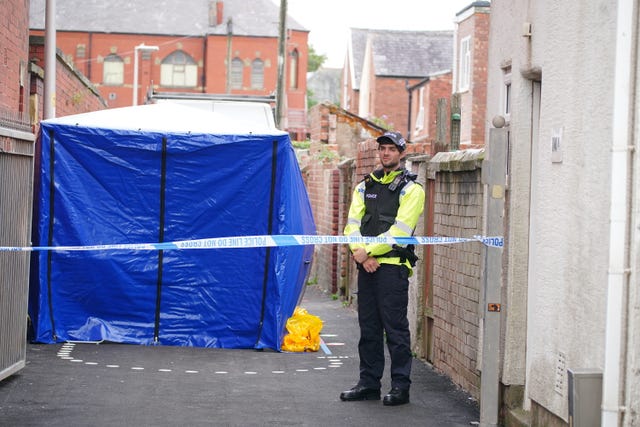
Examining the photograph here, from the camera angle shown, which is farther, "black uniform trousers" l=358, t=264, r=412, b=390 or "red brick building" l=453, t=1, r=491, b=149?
"red brick building" l=453, t=1, r=491, b=149

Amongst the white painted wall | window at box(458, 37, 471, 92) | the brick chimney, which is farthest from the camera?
the brick chimney

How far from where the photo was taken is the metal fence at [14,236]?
8078 mm

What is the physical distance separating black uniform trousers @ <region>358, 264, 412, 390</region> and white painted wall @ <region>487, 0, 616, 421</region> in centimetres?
97

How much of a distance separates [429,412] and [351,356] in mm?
2837

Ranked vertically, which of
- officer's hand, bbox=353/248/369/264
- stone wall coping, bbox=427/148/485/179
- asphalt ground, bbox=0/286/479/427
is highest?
stone wall coping, bbox=427/148/485/179

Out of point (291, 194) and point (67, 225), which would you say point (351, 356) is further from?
point (67, 225)

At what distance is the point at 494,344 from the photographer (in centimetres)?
679

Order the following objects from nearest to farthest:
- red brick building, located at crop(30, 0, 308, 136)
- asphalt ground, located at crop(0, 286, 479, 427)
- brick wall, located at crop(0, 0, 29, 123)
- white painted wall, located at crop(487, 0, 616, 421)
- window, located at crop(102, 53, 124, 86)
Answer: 1. white painted wall, located at crop(487, 0, 616, 421)
2. asphalt ground, located at crop(0, 286, 479, 427)
3. brick wall, located at crop(0, 0, 29, 123)
4. red brick building, located at crop(30, 0, 308, 136)
5. window, located at crop(102, 53, 124, 86)

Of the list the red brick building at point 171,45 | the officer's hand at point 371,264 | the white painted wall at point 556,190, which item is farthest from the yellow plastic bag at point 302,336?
the red brick building at point 171,45

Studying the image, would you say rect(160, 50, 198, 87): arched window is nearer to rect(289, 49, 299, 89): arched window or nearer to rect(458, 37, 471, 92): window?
rect(289, 49, 299, 89): arched window

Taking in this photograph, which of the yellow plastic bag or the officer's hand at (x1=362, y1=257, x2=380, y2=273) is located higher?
the officer's hand at (x1=362, y1=257, x2=380, y2=273)

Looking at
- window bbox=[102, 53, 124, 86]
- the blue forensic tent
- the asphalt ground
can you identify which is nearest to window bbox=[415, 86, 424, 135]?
window bbox=[102, 53, 124, 86]

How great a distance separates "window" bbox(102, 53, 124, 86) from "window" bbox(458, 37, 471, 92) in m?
34.2

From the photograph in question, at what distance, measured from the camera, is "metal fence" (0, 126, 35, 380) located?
26.5 ft
